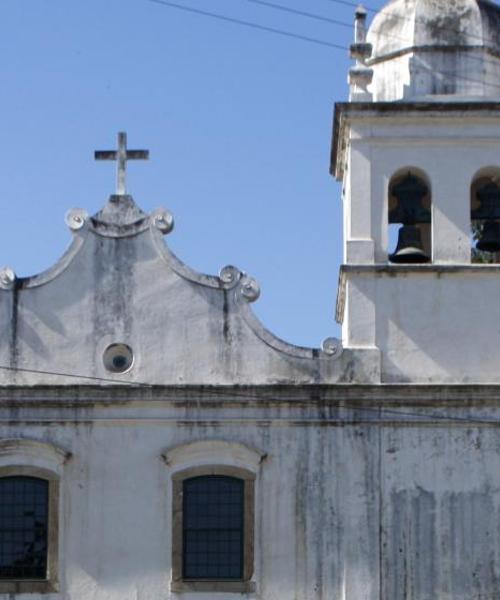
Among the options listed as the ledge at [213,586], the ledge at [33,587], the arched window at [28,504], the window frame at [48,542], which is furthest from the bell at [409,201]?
the ledge at [33,587]

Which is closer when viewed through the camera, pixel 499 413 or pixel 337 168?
pixel 499 413

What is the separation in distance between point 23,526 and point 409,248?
612 cm

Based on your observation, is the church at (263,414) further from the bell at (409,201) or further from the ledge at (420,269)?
the bell at (409,201)

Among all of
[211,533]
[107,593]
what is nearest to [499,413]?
[211,533]

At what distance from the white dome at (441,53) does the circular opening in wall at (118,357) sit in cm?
486

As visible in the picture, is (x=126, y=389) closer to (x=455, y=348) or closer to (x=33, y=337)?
(x=33, y=337)

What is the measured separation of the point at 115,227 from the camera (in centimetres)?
2383

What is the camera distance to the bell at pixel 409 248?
24047mm

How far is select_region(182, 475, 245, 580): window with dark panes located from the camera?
2284 centimetres

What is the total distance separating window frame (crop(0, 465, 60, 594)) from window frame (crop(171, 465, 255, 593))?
1.45 m

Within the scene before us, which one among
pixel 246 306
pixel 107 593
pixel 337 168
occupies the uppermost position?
pixel 337 168

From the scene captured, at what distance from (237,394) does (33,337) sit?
8.99 ft

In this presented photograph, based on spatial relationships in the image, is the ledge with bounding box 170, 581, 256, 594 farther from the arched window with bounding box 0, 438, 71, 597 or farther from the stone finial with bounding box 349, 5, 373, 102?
the stone finial with bounding box 349, 5, 373, 102

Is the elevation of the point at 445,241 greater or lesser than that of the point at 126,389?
greater
